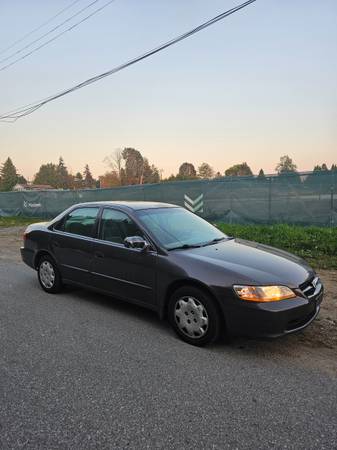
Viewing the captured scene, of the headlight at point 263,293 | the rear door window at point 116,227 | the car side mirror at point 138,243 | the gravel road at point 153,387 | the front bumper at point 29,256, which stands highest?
the rear door window at point 116,227

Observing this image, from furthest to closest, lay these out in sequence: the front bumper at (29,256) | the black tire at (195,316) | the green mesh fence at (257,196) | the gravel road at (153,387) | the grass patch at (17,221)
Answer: the grass patch at (17,221), the green mesh fence at (257,196), the front bumper at (29,256), the black tire at (195,316), the gravel road at (153,387)

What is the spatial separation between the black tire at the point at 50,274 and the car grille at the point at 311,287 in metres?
3.49

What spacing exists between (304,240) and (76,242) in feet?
18.5

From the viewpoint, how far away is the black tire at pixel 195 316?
139 inches

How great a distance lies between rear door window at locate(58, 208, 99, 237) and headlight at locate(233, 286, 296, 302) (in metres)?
2.38

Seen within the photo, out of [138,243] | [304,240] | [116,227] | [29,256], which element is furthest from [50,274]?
[304,240]

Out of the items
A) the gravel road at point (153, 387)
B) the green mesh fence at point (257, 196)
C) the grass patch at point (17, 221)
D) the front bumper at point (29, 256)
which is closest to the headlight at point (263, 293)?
the gravel road at point (153, 387)

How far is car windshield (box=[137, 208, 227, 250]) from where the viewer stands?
4270 millimetres

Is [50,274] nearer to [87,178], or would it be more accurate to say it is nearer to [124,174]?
[124,174]

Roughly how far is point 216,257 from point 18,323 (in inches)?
98.6

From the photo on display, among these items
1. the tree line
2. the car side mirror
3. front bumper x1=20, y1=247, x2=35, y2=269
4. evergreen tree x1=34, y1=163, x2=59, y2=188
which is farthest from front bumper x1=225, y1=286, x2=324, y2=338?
evergreen tree x1=34, y1=163, x2=59, y2=188

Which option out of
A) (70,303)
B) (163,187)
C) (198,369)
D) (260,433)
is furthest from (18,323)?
(163,187)

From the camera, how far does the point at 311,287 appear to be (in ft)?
12.2

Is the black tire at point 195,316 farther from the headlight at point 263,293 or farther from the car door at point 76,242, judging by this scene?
the car door at point 76,242
